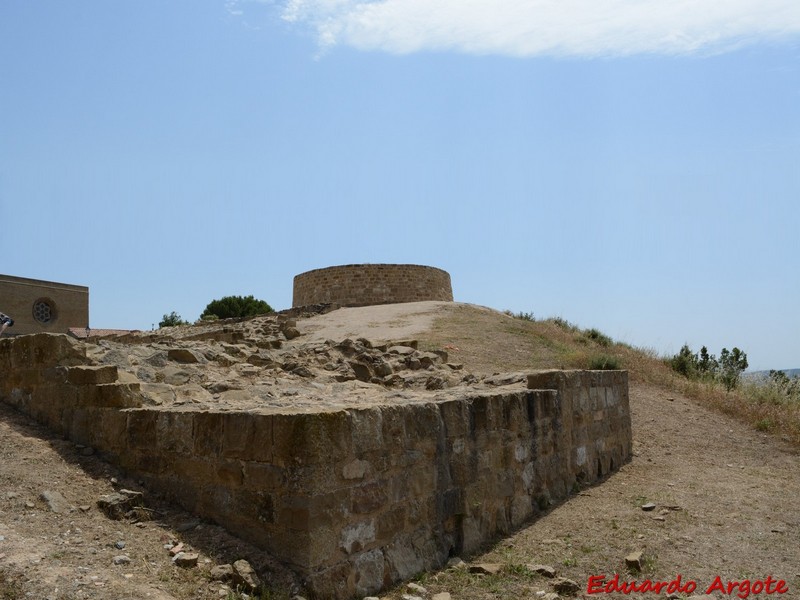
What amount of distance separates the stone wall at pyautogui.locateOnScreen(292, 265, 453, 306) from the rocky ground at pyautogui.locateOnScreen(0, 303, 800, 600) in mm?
16673

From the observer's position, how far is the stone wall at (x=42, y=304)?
2795 cm

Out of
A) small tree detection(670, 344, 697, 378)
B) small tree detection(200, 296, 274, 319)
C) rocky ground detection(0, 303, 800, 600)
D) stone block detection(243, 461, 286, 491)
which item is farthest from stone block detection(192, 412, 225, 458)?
small tree detection(200, 296, 274, 319)

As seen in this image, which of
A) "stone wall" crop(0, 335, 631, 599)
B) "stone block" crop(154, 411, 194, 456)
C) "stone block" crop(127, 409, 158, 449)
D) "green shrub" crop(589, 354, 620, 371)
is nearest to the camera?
"stone wall" crop(0, 335, 631, 599)

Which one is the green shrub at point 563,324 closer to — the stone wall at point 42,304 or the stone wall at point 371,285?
the stone wall at point 371,285

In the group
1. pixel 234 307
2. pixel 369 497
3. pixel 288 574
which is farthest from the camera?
pixel 234 307

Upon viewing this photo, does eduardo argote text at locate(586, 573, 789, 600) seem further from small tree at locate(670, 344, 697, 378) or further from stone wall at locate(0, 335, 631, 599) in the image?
small tree at locate(670, 344, 697, 378)

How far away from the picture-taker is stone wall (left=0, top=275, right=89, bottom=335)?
91.7 ft

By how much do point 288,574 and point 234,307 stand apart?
114 feet

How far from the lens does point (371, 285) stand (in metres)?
26.9

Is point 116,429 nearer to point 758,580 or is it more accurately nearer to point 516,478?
point 516,478

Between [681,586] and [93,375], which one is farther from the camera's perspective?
[93,375]

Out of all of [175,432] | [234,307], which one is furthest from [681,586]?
[234,307]

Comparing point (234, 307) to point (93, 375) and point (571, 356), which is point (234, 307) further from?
point (93, 375)

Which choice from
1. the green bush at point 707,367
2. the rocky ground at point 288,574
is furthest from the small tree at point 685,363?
the rocky ground at point 288,574
